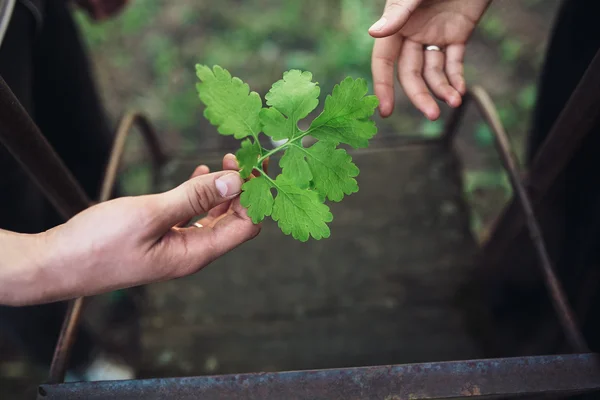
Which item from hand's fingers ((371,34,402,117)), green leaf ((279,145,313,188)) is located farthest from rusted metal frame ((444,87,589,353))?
green leaf ((279,145,313,188))

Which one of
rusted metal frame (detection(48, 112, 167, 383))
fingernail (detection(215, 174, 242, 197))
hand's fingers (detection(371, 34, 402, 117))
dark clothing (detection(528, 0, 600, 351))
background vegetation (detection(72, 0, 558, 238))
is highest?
fingernail (detection(215, 174, 242, 197))

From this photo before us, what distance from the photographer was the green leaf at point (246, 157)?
1.10m

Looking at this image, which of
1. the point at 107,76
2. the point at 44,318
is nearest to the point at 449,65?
the point at 44,318

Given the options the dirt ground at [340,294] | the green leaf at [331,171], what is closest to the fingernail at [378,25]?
the green leaf at [331,171]

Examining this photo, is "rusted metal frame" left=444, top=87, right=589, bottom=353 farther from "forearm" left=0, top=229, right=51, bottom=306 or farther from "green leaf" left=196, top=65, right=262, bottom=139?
"forearm" left=0, top=229, right=51, bottom=306

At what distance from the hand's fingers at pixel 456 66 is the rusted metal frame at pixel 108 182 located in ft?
3.45

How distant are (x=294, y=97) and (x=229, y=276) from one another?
1.23 meters

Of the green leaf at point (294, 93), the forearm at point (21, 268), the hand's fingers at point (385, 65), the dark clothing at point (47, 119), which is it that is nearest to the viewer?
the forearm at point (21, 268)

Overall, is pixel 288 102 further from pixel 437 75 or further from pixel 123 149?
pixel 123 149

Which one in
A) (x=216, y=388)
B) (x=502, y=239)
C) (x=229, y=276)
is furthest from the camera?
(x=229, y=276)

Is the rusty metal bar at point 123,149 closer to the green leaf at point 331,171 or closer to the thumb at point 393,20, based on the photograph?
the green leaf at point 331,171

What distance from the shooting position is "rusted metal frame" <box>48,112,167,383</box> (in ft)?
4.00

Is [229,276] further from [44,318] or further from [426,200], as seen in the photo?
[426,200]

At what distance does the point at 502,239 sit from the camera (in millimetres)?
1978
